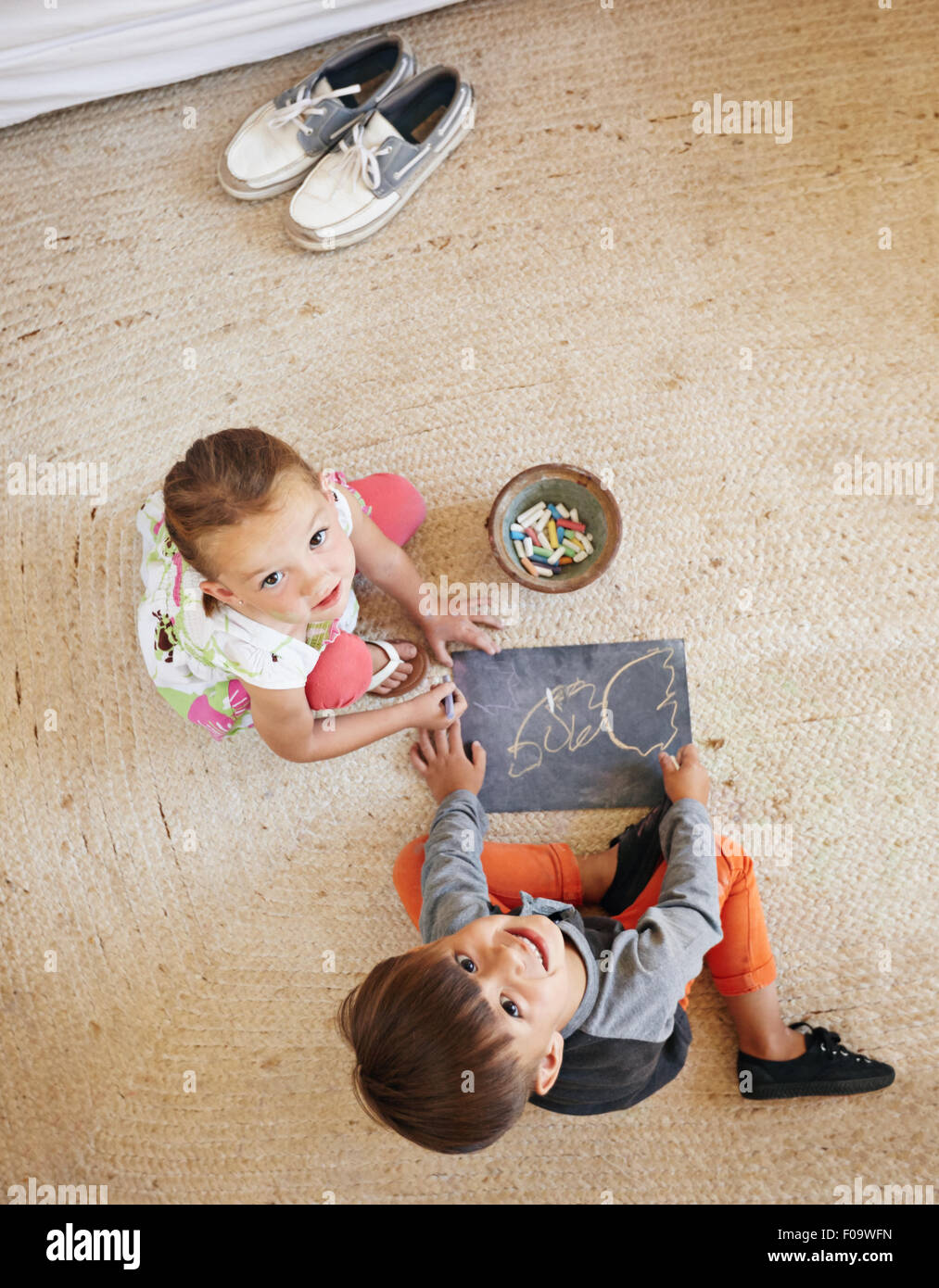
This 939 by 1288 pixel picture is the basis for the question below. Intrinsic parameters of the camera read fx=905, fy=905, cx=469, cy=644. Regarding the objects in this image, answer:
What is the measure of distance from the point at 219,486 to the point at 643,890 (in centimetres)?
64

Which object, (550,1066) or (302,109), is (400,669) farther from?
(302,109)

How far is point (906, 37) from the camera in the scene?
1129mm

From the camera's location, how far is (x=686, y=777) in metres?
1.04

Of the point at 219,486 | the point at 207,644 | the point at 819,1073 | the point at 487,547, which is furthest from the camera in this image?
the point at 487,547

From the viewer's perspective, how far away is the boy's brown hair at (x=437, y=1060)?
2.48ft

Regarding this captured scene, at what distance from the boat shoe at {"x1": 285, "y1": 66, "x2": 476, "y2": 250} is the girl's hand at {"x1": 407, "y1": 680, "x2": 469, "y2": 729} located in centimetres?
59

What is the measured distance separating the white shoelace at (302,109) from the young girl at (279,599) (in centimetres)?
50

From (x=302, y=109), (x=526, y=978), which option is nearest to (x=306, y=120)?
(x=302, y=109)

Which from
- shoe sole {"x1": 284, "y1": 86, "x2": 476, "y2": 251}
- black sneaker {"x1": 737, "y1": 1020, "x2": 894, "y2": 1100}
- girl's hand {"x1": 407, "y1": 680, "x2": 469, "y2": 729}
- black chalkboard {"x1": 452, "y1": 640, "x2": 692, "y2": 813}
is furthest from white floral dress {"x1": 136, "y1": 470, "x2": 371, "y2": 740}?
black sneaker {"x1": 737, "y1": 1020, "x2": 894, "y2": 1100}

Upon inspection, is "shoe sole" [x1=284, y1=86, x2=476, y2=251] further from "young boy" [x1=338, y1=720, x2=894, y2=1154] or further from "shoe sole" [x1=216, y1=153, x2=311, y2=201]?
"young boy" [x1=338, y1=720, x2=894, y2=1154]

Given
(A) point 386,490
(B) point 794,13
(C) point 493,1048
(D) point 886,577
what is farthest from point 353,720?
(B) point 794,13

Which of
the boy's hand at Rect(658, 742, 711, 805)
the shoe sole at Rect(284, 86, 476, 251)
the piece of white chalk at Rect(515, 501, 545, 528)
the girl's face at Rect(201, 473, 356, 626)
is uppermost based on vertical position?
the shoe sole at Rect(284, 86, 476, 251)

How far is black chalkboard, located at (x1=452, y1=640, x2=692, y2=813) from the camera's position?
3.55 ft
